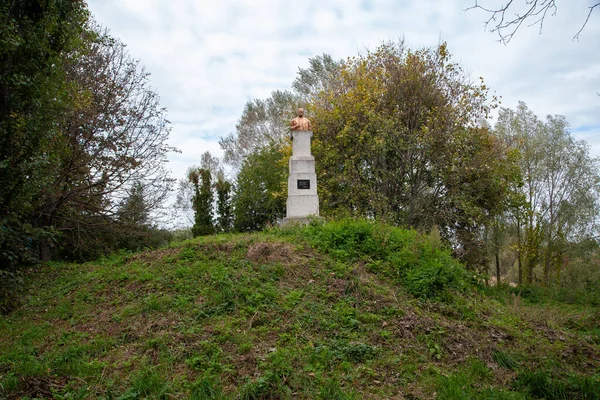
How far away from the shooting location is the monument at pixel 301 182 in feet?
41.6

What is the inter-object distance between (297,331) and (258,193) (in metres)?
20.7

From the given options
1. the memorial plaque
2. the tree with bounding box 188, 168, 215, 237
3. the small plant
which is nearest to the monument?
the memorial plaque

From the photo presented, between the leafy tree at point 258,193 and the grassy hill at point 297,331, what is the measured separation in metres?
16.3

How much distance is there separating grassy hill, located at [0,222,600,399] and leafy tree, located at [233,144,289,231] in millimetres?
16280

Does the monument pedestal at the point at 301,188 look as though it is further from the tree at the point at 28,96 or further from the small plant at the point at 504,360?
the small plant at the point at 504,360

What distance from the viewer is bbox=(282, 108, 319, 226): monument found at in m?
12.7

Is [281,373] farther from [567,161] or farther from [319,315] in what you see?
[567,161]

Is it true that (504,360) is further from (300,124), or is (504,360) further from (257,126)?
(257,126)

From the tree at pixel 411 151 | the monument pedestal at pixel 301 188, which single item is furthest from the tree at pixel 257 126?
the monument pedestal at pixel 301 188

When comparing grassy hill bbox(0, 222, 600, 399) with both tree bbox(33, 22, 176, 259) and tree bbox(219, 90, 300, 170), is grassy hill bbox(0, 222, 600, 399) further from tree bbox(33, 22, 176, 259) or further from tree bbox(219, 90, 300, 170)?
tree bbox(219, 90, 300, 170)

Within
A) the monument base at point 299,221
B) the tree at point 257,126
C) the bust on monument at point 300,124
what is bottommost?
the monument base at point 299,221

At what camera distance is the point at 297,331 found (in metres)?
5.75

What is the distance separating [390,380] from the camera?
189 inches

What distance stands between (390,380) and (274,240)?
15.6 ft
